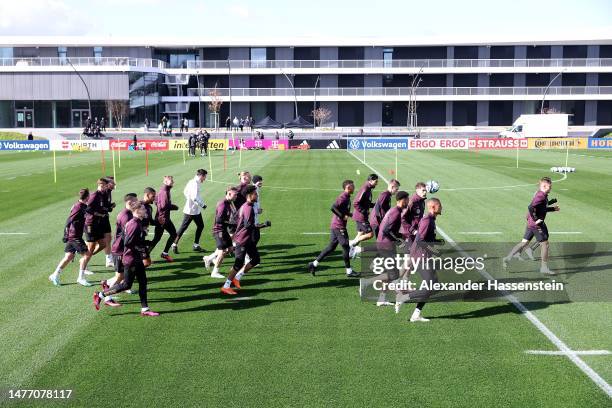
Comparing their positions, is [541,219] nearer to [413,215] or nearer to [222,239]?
[413,215]

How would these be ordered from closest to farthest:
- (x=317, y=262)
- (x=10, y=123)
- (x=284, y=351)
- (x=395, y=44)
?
(x=284, y=351) < (x=317, y=262) < (x=10, y=123) < (x=395, y=44)

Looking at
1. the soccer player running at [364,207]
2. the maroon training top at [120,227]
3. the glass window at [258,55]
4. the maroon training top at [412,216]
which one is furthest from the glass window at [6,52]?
the maroon training top at [412,216]

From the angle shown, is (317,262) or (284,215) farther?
(284,215)

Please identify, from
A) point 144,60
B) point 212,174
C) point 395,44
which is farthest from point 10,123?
point 212,174

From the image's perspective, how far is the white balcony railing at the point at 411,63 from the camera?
89188mm

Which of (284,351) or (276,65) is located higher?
(276,65)

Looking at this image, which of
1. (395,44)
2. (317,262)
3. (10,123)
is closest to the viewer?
(317,262)

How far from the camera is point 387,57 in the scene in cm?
9231

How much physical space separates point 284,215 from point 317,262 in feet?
27.4

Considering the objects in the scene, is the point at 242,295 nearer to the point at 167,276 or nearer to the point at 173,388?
the point at 167,276

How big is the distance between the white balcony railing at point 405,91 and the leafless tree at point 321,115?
206 centimetres

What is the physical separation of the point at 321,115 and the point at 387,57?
12.9m

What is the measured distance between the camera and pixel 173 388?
26.5 ft

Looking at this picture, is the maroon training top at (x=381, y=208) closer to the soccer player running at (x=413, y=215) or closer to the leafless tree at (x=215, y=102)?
the soccer player running at (x=413, y=215)
